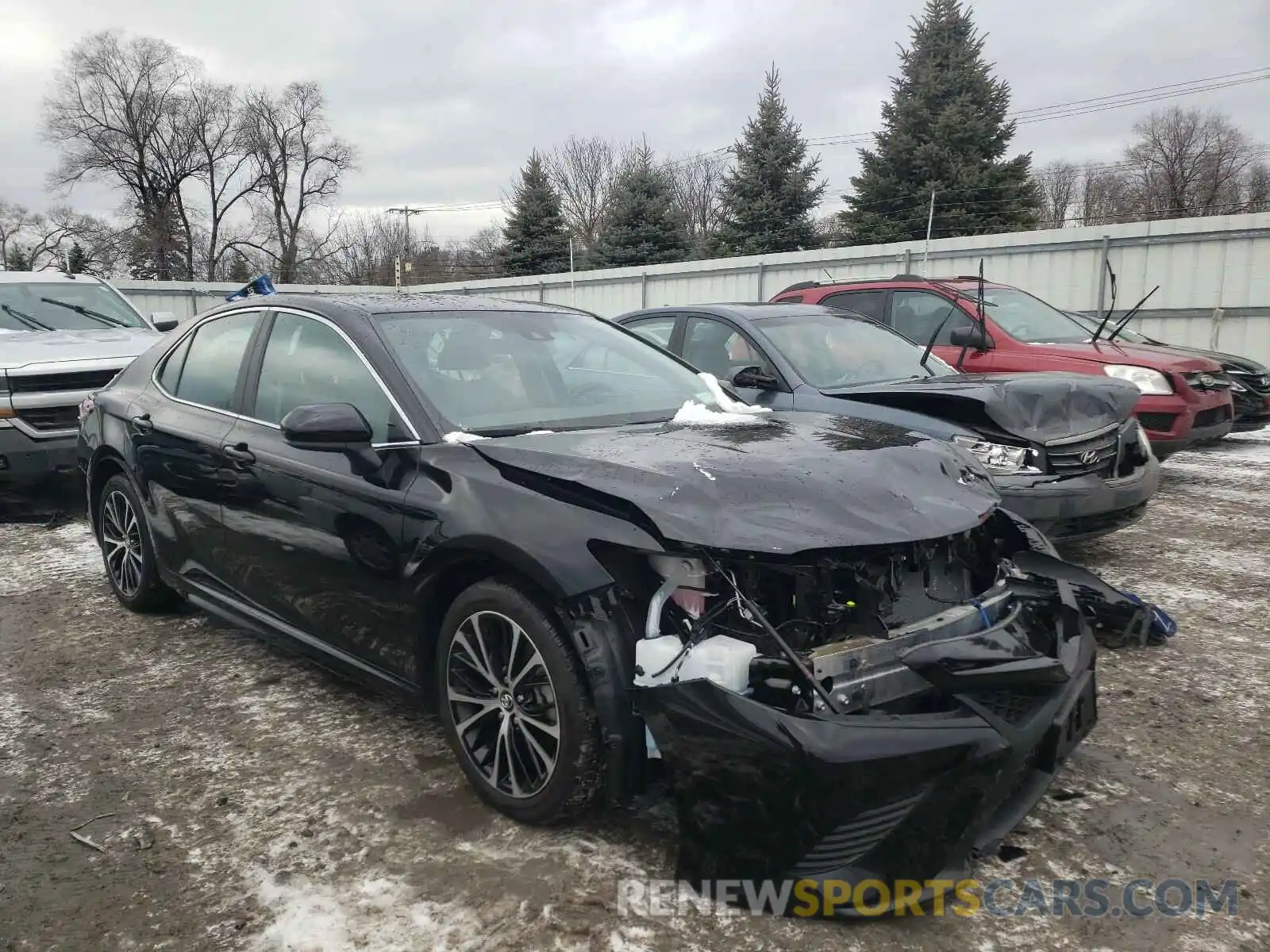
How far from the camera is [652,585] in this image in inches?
96.3

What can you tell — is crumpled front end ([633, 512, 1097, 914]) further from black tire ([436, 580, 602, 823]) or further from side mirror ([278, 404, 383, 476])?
side mirror ([278, 404, 383, 476])

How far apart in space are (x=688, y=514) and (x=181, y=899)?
1649 millimetres

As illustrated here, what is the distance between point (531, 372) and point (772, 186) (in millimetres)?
25111

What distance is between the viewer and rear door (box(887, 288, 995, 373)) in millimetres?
7762

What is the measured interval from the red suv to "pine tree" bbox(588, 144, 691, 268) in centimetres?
2097

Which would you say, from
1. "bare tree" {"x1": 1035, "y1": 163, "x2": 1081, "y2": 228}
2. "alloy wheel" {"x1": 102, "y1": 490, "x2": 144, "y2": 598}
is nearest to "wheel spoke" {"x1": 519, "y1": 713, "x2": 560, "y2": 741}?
"alloy wheel" {"x1": 102, "y1": 490, "x2": 144, "y2": 598}

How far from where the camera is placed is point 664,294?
68.8 ft

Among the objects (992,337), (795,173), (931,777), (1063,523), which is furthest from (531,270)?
(931,777)

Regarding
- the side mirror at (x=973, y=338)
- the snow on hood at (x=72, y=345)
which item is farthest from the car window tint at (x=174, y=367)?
the side mirror at (x=973, y=338)

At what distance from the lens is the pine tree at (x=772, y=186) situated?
2680 cm

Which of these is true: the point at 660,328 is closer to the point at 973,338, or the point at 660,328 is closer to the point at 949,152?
the point at 973,338

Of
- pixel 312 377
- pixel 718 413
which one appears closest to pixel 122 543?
pixel 312 377

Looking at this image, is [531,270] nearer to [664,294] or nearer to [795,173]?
[795,173]

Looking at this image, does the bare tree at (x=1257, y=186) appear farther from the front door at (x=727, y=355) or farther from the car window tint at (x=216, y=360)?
the car window tint at (x=216, y=360)
